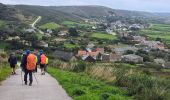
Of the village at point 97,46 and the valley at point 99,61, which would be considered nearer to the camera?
the valley at point 99,61

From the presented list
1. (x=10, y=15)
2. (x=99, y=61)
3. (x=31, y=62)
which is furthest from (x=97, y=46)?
(x=31, y=62)

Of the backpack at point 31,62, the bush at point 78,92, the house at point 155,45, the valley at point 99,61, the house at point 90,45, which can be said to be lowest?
the house at point 155,45

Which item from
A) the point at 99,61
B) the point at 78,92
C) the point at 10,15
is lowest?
the point at 10,15

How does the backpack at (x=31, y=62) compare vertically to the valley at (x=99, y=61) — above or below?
above

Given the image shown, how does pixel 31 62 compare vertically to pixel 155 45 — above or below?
above

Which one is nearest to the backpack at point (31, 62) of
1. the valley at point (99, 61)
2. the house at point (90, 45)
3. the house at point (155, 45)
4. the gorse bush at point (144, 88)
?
the valley at point (99, 61)

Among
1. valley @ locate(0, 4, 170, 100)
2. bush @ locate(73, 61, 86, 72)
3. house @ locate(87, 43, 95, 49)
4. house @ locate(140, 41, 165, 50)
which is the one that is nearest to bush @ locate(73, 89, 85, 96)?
valley @ locate(0, 4, 170, 100)

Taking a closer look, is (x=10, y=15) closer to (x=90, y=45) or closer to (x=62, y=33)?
(x=62, y=33)

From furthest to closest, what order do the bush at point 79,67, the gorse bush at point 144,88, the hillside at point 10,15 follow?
the hillside at point 10,15 → the bush at point 79,67 → the gorse bush at point 144,88

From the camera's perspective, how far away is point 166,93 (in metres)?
14.5

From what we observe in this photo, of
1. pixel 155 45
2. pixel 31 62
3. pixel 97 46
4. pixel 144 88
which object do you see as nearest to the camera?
pixel 144 88

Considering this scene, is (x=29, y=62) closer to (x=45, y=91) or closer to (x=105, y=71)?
(x=45, y=91)

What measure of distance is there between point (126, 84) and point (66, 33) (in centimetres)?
10824

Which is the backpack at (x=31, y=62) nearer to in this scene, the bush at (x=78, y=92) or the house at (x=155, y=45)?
the bush at (x=78, y=92)
